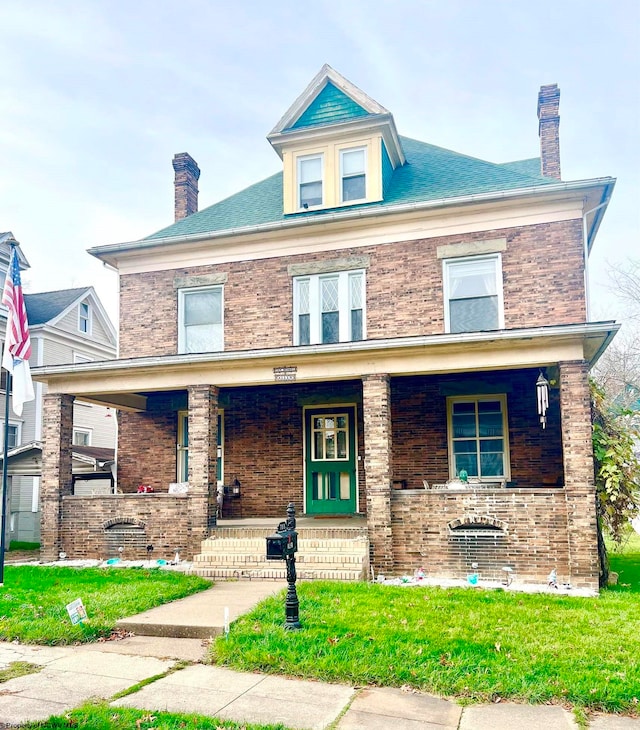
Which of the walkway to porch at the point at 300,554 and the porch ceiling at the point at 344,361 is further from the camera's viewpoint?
the walkway to porch at the point at 300,554

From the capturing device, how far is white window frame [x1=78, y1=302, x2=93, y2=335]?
24734 mm

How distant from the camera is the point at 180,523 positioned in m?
11.6

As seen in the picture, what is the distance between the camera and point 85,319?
82.6ft

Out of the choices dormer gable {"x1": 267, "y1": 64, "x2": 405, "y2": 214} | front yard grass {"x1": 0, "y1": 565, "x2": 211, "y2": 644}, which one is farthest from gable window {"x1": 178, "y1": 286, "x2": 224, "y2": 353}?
front yard grass {"x1": 0, "y1": 565, "x2": 211, "y2": 644}

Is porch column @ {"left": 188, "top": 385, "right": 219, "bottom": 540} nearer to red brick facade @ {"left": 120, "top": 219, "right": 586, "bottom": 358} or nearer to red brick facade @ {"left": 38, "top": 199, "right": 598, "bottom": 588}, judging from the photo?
red brick facade @ {"left": 38, "top": 199, "right": 598, "bottom": 588}

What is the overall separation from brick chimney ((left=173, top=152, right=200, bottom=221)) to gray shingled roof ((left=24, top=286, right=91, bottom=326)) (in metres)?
8.86

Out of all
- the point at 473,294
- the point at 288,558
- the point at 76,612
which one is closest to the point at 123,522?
the point at 76,612

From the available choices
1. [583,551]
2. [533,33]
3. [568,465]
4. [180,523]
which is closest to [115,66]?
[533,33]

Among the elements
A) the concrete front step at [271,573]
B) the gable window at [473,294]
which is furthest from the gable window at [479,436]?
the concrete front step at [271,573]

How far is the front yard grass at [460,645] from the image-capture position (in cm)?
511

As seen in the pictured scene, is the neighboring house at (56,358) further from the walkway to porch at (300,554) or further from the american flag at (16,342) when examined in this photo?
the walkway to porch at (300,554)

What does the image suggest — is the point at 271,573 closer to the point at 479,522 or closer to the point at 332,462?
the point at 479,522

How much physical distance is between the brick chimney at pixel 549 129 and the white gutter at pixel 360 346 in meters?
5.08

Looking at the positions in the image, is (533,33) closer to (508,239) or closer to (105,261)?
(508,239)
